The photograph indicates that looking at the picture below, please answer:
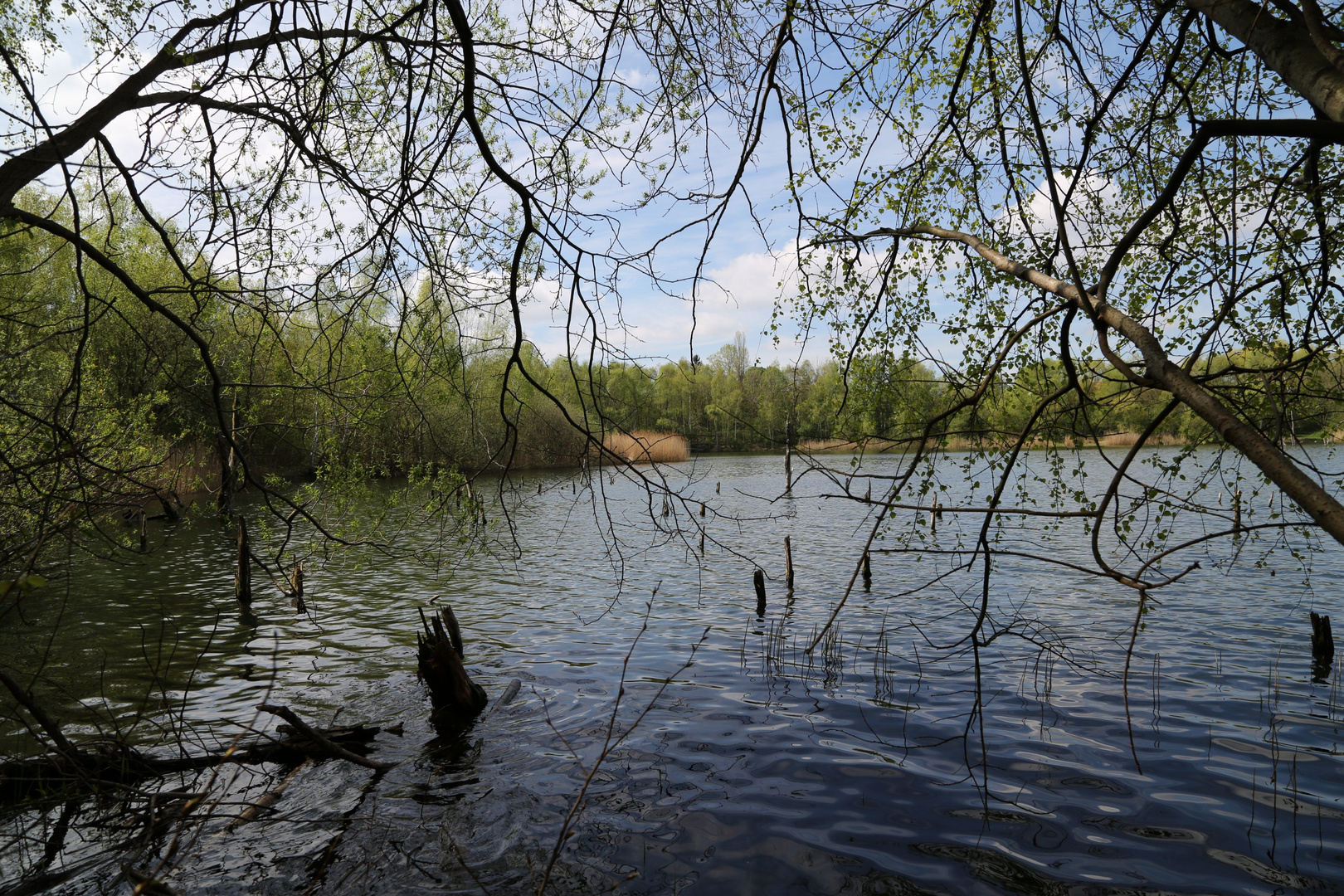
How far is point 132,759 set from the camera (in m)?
4.85

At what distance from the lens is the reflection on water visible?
192 inches

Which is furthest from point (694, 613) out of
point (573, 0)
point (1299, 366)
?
point (573, 0)

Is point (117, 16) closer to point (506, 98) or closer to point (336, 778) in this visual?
point (506, 98)

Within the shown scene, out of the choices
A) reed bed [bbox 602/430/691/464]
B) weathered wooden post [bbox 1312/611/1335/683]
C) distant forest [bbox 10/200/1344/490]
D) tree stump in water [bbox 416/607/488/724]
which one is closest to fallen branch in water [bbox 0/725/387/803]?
tree stump in water [bbox 416/607/488/724]

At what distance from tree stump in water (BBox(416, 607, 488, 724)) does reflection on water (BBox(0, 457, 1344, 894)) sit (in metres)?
0.26

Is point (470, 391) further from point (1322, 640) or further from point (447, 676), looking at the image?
point (1322, 640)

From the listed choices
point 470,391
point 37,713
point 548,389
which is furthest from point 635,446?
point 37,713

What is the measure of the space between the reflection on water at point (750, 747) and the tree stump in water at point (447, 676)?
261mm

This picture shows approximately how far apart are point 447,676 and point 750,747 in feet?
10.3

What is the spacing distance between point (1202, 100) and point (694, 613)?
9.42 metres

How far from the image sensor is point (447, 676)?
25.6 feet

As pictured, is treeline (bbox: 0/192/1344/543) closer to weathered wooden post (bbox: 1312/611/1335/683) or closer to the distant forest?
the distant forest

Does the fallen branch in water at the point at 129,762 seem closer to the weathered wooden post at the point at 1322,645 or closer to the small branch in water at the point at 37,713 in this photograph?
the small branch in water at the point at 37,713

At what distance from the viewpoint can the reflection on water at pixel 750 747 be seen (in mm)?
4887
